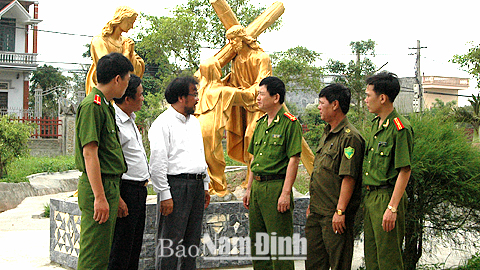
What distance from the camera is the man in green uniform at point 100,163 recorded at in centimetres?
269

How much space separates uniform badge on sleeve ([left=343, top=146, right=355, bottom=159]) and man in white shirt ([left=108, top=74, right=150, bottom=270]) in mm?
1379

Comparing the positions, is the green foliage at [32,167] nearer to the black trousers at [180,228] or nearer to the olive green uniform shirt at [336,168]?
the black trousers at [180,228]

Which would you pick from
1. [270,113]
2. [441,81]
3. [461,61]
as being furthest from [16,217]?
[441,81]

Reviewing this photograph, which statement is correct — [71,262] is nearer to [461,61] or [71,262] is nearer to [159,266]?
[159,266]

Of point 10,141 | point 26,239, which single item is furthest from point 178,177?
point 10,141

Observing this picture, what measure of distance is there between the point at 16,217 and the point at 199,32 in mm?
8597

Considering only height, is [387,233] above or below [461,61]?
below

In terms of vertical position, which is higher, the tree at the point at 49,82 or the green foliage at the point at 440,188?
the tree at the point at 49,82

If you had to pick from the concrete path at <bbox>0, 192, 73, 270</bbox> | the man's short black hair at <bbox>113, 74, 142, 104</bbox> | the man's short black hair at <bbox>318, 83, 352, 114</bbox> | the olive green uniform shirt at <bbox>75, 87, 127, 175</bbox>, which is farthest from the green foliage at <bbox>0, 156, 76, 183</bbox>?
the man's short black hair at <bbox>318, 83, 352, 114</bbox>

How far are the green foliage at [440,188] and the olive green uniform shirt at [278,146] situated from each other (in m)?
1.19

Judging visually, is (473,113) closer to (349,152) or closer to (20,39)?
(349,152)

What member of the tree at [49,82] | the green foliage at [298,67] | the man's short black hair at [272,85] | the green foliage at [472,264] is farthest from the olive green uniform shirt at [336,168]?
the tree at [49,82]

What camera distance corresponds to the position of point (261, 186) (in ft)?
11.7

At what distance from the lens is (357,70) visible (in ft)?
61.3
